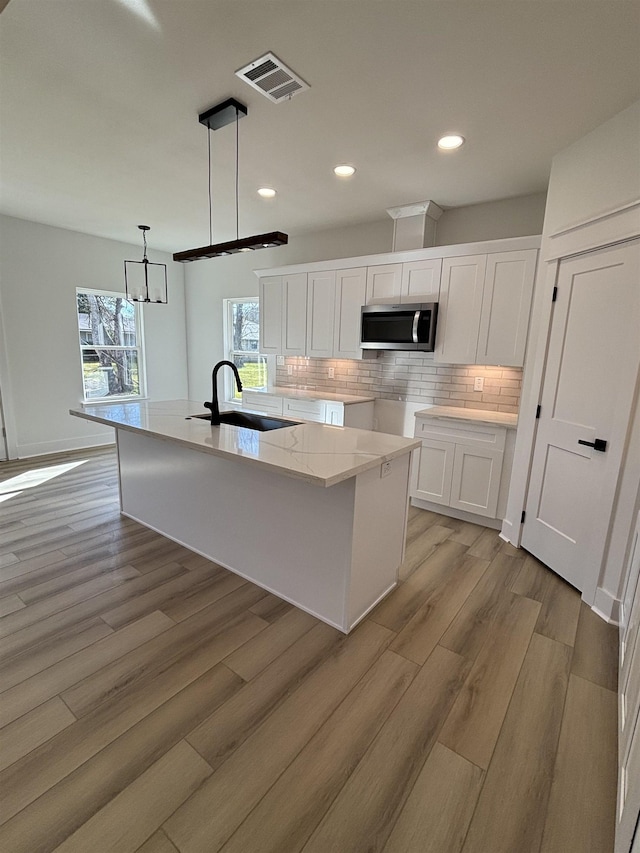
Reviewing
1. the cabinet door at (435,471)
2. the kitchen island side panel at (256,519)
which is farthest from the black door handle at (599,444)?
the kitchen island side panel at (256,519)

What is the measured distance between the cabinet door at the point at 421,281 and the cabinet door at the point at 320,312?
83 centimetres

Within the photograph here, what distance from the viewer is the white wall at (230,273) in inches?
174

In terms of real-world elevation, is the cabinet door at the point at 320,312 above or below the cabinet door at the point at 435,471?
above

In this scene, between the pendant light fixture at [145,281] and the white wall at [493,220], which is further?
the pendant light fixture at [145,281]

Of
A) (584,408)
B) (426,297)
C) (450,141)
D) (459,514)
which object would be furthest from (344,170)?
(459,514)

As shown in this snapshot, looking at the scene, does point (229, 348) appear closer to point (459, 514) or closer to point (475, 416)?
point (475, 416)

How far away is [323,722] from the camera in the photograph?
1.55 meters

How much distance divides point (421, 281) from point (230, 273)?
10.6ft

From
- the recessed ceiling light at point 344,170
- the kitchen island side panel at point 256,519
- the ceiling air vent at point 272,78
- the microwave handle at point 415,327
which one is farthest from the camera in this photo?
the microwave handle at point 415,327

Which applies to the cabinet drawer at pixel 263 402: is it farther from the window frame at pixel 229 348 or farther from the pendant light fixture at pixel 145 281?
the pendant light fixture at pixel 145 281

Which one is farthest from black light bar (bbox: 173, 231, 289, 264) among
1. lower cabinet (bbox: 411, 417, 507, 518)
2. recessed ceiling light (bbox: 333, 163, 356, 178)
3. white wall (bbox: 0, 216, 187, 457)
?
white wall (bbox: 0, 216, 187, 457)

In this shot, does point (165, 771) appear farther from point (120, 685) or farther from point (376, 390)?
point (376, 390)

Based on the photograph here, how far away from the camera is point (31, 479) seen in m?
4.18

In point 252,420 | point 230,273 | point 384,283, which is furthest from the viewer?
point 230,273
